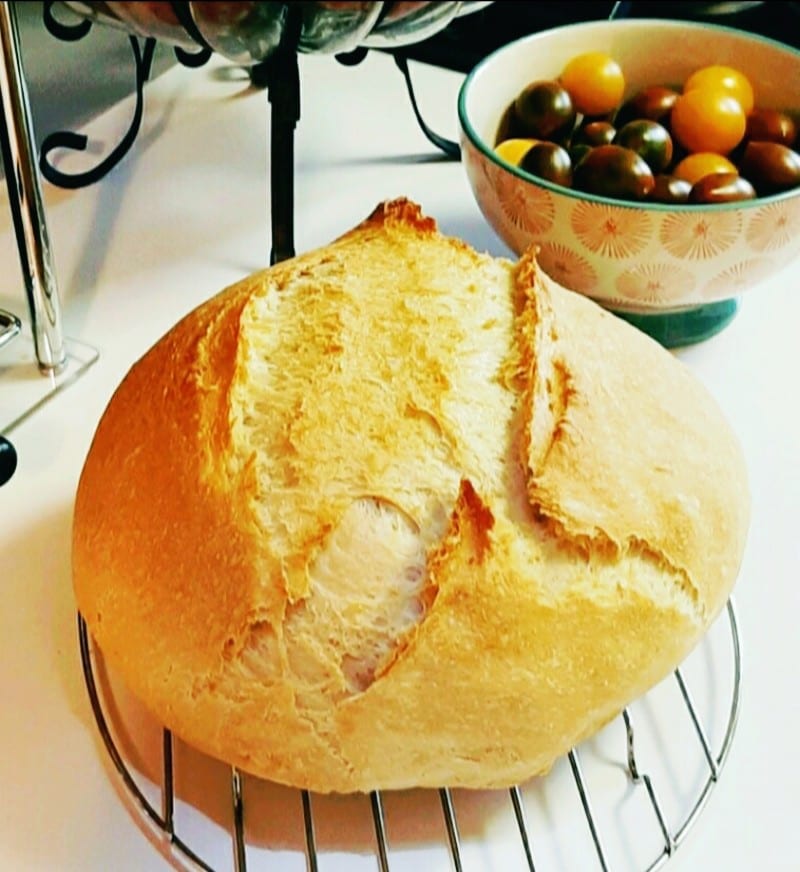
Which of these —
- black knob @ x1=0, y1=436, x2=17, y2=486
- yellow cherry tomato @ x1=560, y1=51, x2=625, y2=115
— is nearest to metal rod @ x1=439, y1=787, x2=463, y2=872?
black knob @ x1=0, y1=436, x2=17, y2=486


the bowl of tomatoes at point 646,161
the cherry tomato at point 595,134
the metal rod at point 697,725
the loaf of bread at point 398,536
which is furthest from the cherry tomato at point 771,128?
the metal rod at point 697,725

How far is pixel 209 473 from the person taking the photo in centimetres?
49

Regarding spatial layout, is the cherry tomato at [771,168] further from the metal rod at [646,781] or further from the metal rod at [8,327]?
the metal rod at [8,327]

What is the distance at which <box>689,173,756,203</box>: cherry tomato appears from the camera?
712 mm

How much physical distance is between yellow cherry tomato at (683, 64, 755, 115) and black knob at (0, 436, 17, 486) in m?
0.58

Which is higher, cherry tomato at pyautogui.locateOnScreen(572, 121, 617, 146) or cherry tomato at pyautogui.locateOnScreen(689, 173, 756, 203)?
cherry tomato at pyautogui.locateOnScreen(689, 173, 756, 203)

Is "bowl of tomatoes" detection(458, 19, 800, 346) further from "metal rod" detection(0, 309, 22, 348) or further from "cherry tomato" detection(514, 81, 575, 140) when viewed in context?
"metal rod" detection(0, 309, 22, 348)

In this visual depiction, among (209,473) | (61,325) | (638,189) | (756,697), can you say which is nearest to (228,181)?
(61,325)

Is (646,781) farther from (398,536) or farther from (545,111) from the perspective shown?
(545,111)

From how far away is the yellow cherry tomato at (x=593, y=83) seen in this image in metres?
0.84

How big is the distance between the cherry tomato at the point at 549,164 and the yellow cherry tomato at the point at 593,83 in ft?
0.33

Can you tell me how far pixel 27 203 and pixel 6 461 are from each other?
6.8 inches

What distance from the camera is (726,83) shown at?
82 centimetres

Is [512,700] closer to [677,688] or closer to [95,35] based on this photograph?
[677,688]
